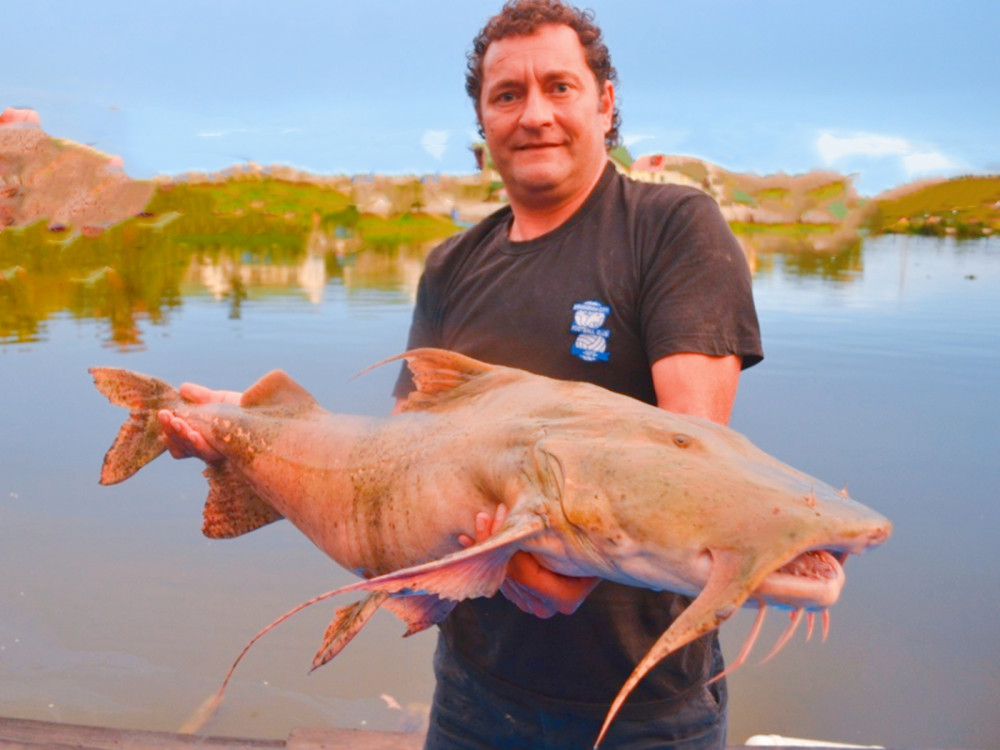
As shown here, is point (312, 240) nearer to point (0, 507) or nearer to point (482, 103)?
point (0, 507)

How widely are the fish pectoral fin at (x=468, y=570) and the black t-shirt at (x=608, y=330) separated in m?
0.54

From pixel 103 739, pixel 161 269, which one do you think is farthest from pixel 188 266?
pixel 103 739

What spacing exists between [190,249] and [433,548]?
20839 mm

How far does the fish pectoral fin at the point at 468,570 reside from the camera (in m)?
1.37

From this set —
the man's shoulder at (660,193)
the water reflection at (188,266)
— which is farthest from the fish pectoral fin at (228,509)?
the water reflection at (188,266)

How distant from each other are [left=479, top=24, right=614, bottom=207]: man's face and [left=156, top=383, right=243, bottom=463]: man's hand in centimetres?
111

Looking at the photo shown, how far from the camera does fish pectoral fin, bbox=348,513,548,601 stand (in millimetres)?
1365

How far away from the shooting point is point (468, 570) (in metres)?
1.42

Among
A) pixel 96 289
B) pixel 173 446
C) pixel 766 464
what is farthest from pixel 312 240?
pixel 766 464

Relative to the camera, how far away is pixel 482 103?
2.29 metres

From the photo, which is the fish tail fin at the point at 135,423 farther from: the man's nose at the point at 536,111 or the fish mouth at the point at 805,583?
the fish mouth at the point at 805,583

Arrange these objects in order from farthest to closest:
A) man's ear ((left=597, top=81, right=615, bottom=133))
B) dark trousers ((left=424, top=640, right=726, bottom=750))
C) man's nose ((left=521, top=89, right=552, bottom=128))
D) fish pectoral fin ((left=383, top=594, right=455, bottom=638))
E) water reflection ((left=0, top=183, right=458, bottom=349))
A: water reflection ((left=0, top=183, right=458, bottom=349)), man's ear ((left=597, top=81, right=615, bottom=133)), man's nose ((left=521, top=89, right=552, bottom=128)), dark trousers ((left=424, top=640, right=726, bottom=750)), fish pectoral fin ((left=383, top=594, right=455, bottom=638))

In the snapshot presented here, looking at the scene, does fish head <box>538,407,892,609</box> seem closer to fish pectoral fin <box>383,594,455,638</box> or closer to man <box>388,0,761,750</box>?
man <box>388,0,761,750</box>

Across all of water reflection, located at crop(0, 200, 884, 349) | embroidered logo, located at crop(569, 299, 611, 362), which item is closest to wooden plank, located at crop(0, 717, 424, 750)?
embroidered logo, located at crop(569, 299, 611, 362)
